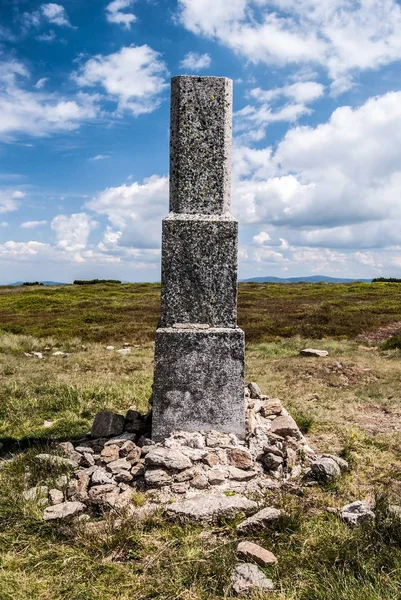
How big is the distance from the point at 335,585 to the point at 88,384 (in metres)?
8.27

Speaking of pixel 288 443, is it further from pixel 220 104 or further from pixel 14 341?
pixel 14 341

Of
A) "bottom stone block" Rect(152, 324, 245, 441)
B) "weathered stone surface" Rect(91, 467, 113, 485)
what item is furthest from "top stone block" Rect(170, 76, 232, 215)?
"weathered stone surface" Rect(91, 467, 113, 485)

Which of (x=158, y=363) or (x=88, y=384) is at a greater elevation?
(x=158, y=363)

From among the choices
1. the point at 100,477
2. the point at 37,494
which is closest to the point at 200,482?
the point at 100,477

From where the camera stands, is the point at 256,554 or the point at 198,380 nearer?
the point at 256,554

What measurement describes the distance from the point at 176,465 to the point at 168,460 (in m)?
0.10

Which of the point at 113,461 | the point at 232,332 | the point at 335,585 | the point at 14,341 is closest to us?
the point at 335,585

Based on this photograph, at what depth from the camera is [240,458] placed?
5.10 metres

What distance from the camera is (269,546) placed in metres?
3.68

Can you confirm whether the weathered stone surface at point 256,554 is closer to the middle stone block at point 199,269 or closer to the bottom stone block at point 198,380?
the bottom stone block at point 198,380

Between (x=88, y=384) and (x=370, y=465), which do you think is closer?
(x=370, y=465)

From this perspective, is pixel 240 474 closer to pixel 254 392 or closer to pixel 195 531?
pixel 195 531

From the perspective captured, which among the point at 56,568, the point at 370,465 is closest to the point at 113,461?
the point at 56,568

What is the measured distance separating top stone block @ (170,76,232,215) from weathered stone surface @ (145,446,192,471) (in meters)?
2.76
